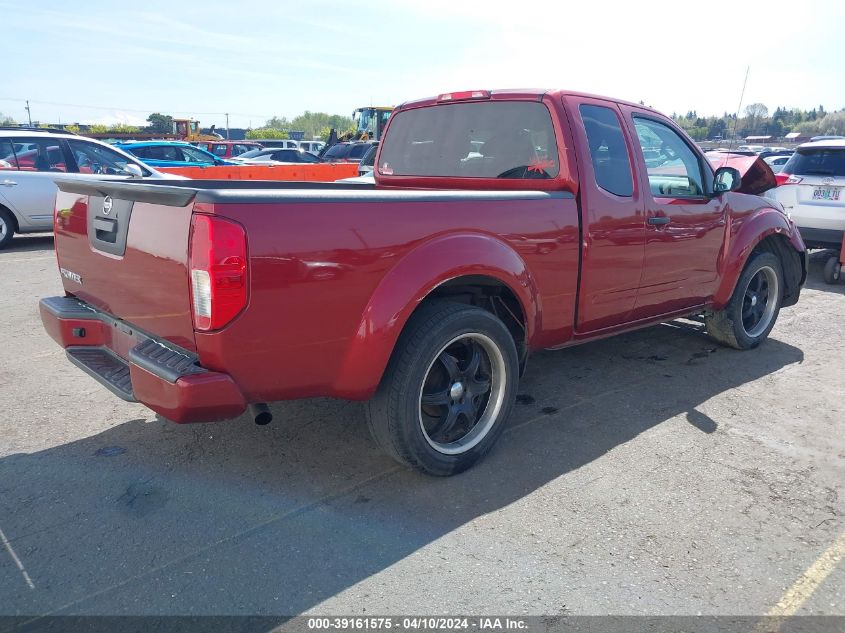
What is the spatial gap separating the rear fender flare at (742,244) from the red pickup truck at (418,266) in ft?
0.06

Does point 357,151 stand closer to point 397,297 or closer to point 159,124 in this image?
point 397,297

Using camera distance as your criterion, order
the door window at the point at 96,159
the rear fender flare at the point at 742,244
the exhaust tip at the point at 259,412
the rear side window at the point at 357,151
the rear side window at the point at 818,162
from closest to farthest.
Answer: the exhaust tip at the point at 259,412
the rear fender flare at the point at 742,244
the rear side window at the point at 818,162
the door window at the point at 96,159
the rear side window at the point at 357,151

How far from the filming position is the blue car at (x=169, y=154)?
49.8 feet

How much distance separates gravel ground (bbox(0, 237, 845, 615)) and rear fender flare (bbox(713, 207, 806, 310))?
873 mm

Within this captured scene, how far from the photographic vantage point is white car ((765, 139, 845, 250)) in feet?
27.5

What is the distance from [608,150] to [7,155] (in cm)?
913

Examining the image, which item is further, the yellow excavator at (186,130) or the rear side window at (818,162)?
the yellow excavator at (186,130)

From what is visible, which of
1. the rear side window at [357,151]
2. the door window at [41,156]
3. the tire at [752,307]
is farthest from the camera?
the rear side window at [357,151]

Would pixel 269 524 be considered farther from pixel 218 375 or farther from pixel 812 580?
pixel 812 580

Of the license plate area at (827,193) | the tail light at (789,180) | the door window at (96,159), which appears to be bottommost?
the door window at (96,159)

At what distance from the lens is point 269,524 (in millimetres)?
2889

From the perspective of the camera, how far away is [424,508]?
10.0ft

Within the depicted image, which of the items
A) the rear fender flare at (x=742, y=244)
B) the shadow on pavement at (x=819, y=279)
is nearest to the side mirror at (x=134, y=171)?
the rear fender flare at (x=742, y=244)

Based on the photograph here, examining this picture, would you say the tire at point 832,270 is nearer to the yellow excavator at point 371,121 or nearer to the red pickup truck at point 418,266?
the red pickup truck at point 418,266
